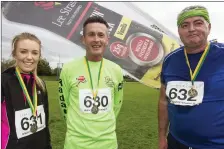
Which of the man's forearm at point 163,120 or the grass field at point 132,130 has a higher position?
the man's forearm at point 163,120

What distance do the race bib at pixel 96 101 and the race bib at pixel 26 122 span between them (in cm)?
38

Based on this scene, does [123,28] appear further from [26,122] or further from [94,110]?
[26,122]

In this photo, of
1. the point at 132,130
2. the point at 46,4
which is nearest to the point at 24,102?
the point at 46,4

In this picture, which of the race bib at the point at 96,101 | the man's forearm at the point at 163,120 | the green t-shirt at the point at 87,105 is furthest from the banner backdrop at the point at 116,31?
the race bib at the point at 96,101

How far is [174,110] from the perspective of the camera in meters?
2.51

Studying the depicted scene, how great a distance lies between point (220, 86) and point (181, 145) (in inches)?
23.7

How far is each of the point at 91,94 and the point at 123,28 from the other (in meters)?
4.02

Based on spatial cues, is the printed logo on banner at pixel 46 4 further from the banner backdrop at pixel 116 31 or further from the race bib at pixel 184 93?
the race bib at pixel 184 93

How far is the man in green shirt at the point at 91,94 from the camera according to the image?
2530 millimetres

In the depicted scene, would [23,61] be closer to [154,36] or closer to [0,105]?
[0,105]

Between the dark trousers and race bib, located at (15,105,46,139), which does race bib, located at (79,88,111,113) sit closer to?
race bib, located at (15,105,46,139)

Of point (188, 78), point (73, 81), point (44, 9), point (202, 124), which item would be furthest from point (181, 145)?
point (44, 9)

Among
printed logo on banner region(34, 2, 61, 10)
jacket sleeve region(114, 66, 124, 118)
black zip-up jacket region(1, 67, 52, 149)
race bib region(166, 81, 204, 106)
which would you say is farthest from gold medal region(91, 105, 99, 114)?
printed logo on banner region(34, 2, 61, 10)

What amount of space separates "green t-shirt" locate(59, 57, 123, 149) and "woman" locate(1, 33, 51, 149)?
255 mm
